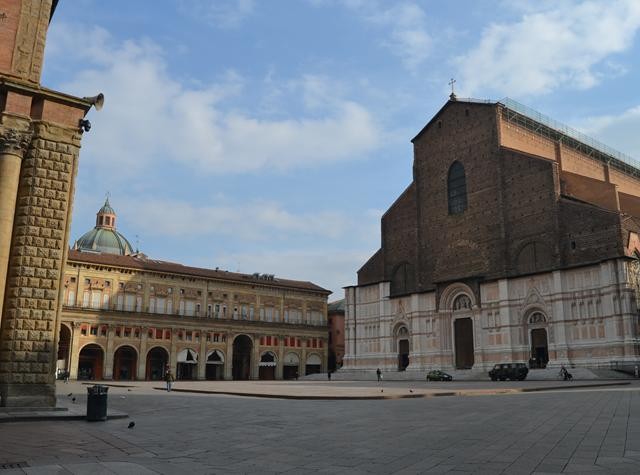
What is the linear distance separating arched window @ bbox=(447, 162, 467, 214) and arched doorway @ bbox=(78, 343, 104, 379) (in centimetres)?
3531

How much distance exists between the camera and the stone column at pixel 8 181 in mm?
14938

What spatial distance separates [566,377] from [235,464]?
32506mm

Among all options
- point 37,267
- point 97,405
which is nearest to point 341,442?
point 97,405

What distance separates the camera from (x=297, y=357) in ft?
217

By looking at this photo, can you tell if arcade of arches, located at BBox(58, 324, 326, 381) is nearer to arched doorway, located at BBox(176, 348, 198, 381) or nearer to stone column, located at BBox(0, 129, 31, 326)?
arched doorway, located at BBox(176, 348, 198, 381)

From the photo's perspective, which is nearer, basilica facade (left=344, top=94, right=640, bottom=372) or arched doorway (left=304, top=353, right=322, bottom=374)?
basilica facade (left=344, top=94, right=640, bottom=372)

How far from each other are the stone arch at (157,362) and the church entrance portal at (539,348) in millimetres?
34332

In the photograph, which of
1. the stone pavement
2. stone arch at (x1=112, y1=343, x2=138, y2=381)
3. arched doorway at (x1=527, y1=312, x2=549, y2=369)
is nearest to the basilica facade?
arched doorway at (x1=527, y1=312, x2=549, y2=369)

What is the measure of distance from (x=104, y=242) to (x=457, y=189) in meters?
52.9

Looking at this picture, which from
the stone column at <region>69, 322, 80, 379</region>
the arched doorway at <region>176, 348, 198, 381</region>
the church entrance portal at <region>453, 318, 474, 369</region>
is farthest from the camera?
the arched doorway at <region>176, 348, 198, 381</region>

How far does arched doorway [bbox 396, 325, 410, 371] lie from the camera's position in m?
→ 52.6

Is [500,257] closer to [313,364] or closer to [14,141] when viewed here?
[313,364]

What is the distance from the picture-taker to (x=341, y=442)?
942cm

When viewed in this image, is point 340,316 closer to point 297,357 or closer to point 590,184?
point 297,357
